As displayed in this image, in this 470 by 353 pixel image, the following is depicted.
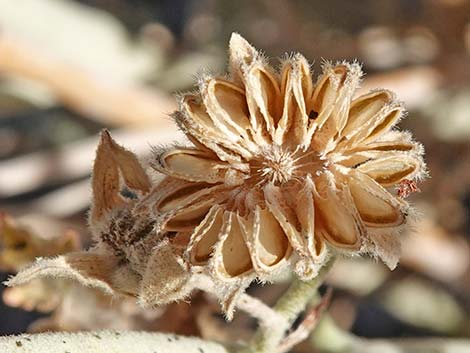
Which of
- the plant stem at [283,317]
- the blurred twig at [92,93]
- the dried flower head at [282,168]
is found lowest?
the plant stem at [283,317]

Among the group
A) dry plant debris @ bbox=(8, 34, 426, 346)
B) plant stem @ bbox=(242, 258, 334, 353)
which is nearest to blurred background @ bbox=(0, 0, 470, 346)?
plant stem @ bbox=(242, 258, 334, 353)

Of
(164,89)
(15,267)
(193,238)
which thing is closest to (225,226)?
(193,238)

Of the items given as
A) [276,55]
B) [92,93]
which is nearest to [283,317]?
[92,93]

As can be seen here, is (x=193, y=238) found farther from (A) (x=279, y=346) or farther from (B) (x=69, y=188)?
(B) (x=69, y=188)

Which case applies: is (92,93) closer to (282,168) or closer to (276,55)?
(276,55)

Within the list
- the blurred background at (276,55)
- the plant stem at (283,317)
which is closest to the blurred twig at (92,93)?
the blurred background at (276,55)

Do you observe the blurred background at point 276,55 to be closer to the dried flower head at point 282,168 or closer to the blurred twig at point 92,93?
the blurred twig at point 92,93
